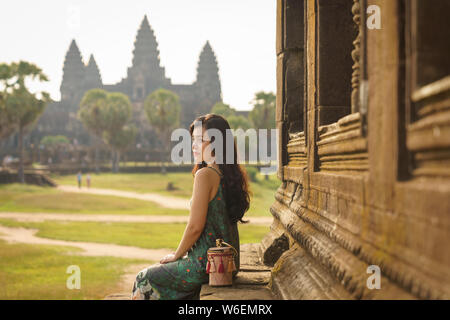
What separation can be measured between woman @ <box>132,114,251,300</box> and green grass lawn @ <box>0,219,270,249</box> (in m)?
9.93

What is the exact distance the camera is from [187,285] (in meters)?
3.65

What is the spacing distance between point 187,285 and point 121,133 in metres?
53.9

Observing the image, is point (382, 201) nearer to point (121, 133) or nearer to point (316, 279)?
point (316, 279)

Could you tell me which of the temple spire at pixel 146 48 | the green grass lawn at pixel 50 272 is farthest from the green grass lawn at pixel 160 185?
the temple spire at pixel 146 48

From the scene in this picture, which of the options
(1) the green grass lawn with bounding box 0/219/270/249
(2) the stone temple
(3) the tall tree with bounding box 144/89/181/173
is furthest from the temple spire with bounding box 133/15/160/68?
(1) the green grass lawn with bounding box 0/219/270/249

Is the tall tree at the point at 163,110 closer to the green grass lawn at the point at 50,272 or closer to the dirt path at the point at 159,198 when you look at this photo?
the dirt path at the point at 159,198

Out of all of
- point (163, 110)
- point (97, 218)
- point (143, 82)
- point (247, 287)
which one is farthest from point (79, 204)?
point (143, 82)

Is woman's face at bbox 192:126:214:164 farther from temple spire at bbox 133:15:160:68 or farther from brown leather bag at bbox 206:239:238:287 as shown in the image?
temple spire at bbox 133:15:160:68

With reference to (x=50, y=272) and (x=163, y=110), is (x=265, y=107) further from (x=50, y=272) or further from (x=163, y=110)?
(x=50, y=272)

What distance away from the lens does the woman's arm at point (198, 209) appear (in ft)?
11.8

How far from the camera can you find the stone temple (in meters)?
76.6

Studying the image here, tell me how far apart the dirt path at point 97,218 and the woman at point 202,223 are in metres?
15.4

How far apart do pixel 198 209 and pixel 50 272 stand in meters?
7.28
